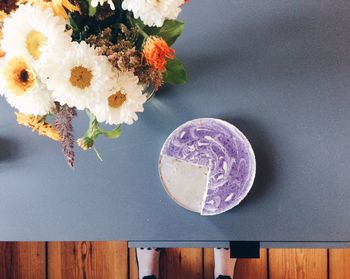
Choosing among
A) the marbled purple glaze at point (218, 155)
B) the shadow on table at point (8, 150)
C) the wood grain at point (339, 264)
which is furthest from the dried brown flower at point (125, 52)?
A: the wood grain at point (339, 264)

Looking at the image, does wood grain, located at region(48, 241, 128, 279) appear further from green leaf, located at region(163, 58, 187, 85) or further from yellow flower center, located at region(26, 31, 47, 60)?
yellow flower center, located at region(26, 31, 47, 60)

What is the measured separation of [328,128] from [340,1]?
0.89ft

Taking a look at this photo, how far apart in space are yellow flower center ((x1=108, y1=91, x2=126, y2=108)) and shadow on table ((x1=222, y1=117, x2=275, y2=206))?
0.37 meters

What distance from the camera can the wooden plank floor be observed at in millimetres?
1530

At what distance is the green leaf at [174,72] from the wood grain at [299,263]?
0.92m

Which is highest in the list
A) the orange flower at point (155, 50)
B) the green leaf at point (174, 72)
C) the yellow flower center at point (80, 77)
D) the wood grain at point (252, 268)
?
the green leaf at point (174, 72)

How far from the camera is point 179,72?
0.84 m

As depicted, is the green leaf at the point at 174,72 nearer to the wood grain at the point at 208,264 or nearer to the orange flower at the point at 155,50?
the orange flower at the point at 155,50

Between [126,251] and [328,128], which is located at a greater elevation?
[328,128]

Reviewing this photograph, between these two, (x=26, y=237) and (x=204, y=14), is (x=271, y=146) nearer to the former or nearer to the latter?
(x=204, y=14)

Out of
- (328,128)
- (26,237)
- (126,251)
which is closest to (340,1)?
(328,128)

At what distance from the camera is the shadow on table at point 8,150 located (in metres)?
0.99

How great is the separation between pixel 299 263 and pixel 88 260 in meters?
0.74

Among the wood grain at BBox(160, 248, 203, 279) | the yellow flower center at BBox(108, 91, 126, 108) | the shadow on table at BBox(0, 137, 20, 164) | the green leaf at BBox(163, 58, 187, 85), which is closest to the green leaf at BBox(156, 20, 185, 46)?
the green leaf at BBox(163, 58, 187, 85)
